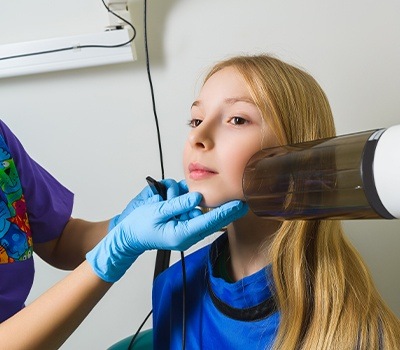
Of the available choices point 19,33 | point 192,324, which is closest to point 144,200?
point 192,324

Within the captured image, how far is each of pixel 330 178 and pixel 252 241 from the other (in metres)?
0.32

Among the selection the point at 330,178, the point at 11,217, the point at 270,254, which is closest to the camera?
the point at 330,178

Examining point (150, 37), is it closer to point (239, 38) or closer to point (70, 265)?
point (239, 38)

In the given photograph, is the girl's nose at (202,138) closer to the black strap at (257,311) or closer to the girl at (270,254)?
the girl at (270,254)

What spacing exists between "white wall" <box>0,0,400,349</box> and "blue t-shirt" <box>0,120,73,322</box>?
0.83 feet

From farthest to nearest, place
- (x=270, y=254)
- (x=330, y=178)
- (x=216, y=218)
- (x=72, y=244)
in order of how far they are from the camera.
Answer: (x=72, y=244), (x=270, y=254), (x=216, y=218), (x=330, y=178)

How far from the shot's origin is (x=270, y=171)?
2.71ft

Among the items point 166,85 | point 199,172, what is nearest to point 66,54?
point 166,85

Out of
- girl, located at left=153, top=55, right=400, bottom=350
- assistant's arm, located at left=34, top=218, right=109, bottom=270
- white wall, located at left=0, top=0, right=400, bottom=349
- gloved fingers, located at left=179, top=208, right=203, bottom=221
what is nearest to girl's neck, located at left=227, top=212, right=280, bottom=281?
girl, located at left=153, top=55, right=400, bottom=350

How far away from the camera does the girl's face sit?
0.90 metres

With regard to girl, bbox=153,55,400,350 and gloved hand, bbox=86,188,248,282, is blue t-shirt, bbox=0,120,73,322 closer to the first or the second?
gloved hand, bbox=86,188,248,282

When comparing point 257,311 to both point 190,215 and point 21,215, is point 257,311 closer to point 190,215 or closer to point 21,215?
point 190,215

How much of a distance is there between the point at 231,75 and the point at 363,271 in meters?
0.42

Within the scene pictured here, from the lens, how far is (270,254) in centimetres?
97
